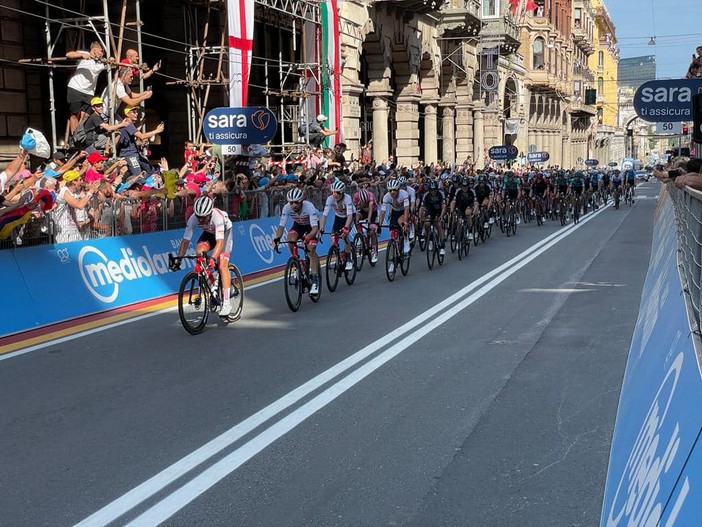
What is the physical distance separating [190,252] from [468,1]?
3710 centimetres

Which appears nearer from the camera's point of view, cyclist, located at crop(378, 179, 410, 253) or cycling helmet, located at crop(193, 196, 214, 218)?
cycling helmet, located at crop(193, 196, 214, 218)

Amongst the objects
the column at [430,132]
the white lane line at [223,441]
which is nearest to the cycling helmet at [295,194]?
the white lane line at [223,441]

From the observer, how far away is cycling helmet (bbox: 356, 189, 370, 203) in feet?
56.4

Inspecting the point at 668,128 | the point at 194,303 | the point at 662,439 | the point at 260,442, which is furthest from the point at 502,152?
the point at 662,439

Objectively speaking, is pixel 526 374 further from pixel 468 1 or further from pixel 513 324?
pixel 468 1

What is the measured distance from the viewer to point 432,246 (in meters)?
17.9

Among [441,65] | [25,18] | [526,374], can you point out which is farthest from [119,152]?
[441,65]

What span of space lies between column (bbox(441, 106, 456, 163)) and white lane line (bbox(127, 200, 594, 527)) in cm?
3860

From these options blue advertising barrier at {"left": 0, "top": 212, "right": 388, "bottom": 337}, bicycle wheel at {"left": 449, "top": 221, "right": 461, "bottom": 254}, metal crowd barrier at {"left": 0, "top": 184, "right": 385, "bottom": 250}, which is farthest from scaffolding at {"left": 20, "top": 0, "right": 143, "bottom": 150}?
bicycle wheel at {"left": 449, "top": 221, "right": 461, "bottom": 254}

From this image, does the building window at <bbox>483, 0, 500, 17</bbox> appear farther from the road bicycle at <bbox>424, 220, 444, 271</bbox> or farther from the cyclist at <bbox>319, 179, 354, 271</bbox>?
the cyclist at <bbox>319, 179, 354, 271</bbox>

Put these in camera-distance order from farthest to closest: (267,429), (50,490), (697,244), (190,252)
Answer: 1. (190,252)
2. (267,429)
3. (50,490)
4. (697,244)

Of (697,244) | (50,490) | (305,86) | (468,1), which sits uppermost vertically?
(468,1)

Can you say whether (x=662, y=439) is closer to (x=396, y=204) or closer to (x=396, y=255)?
(x=396, y=255)

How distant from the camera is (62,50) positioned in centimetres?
2175
